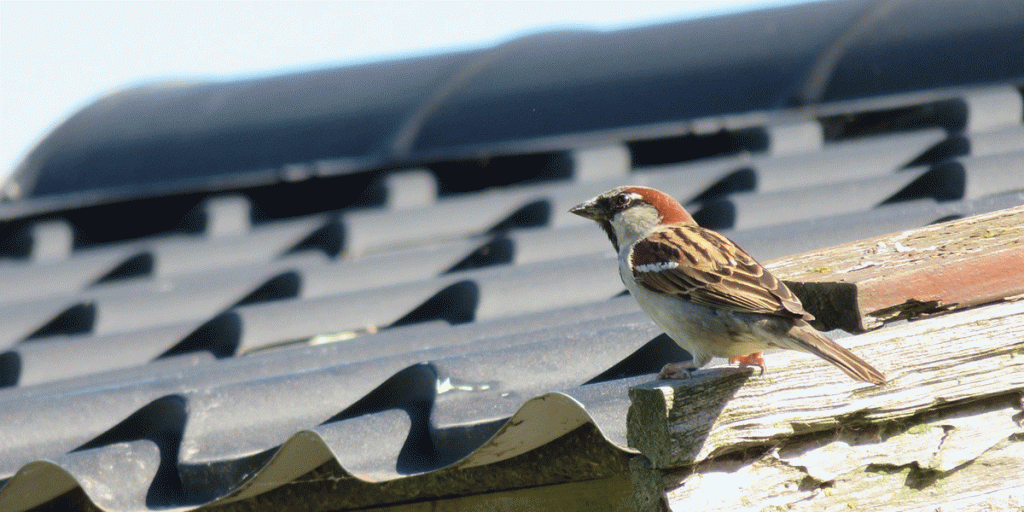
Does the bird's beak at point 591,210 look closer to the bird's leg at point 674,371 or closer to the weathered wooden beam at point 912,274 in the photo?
the weathered wooden beam at point 912,274

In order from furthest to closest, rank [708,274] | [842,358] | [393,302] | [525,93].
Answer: [525,93] < [393,302] < [708,274] < [842,358]

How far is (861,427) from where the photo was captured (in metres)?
1.49

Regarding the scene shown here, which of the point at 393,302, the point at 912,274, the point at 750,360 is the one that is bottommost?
the point at 393,302

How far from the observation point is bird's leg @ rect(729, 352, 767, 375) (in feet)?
4.73

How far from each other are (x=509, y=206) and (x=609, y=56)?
4.39 feet

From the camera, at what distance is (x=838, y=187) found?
9.29 feet

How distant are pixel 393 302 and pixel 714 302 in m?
1.00

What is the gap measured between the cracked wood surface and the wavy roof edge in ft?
8.10

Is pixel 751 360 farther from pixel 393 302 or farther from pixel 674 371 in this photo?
pixel 393 302

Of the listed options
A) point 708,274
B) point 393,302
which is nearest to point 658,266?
point 708,274

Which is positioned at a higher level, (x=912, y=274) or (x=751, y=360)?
(x=912, y=274)

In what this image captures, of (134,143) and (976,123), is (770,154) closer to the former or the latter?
(976,123)

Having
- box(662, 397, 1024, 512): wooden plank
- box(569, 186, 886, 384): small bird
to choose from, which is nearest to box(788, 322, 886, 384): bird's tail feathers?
box(569, 186, 886, 384): small bird

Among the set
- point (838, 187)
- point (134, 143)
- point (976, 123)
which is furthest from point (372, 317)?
point (134, 143)
